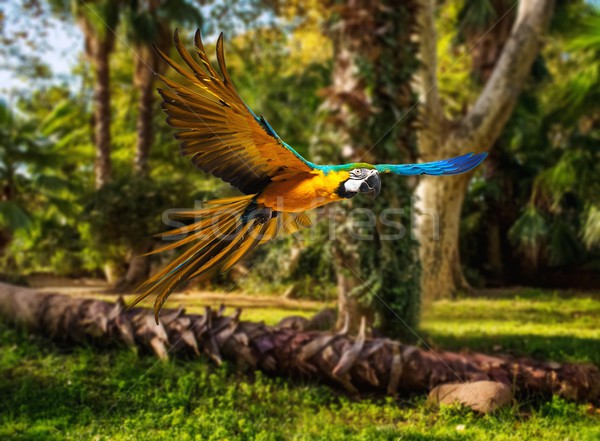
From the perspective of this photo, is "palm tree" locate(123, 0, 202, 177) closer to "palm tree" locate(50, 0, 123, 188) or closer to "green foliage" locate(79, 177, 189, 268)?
"palm tree" locate(50, 0, 123, 188)

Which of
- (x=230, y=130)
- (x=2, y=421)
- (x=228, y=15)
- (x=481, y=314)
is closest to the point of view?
(x=230, y=130)

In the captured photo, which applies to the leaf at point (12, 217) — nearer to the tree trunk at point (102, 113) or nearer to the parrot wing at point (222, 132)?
the tree trunk at point (102, 113)

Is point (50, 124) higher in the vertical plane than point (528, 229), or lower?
higher

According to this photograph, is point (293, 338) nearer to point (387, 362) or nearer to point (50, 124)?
point (387, 362)

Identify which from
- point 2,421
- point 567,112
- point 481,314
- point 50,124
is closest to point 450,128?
point 567,112

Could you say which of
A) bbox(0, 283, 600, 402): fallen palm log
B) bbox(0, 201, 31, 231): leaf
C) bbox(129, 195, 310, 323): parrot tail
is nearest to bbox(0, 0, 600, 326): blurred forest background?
Result: bbox(0, 201, 31, 231): leaf

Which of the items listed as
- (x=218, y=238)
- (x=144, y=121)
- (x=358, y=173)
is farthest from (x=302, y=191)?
(x=144, y=121)

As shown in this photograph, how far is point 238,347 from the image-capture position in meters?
4.21

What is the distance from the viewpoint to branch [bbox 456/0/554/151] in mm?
8477

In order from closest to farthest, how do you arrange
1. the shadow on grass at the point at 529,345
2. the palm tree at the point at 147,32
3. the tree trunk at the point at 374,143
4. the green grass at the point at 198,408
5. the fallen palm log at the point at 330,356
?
the green grass at the point at 198,408 → the fallen palm log at the point at 330,356 → the shadow on grass at the point at 529,345 → the tree trunk at the point at 374,143 → the palm tree at the point at 147,32

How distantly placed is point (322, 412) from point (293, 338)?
0.72m

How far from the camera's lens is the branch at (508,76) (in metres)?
8.48

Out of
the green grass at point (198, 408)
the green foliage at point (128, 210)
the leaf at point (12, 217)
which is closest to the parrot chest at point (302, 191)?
the green grass at point (198, 408)

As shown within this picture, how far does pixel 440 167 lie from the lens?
1509 millimetres
